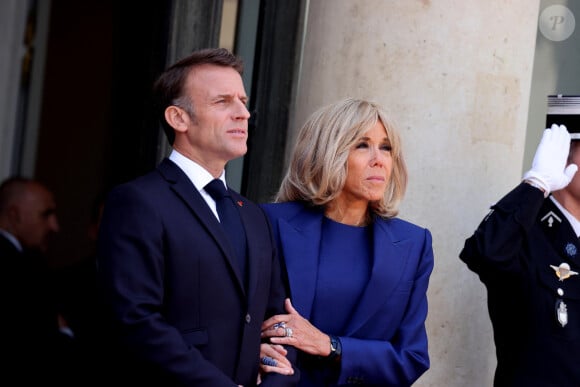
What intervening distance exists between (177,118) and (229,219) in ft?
1.07

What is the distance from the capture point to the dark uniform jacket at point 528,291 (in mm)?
4043

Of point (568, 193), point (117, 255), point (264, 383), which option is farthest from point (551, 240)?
point (117, 255)

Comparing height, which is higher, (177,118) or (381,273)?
(177,118)

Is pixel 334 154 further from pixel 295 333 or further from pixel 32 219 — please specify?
pixel 32 219

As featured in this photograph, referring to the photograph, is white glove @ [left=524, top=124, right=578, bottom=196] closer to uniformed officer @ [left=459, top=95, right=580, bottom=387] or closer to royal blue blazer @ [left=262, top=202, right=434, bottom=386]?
uniformed officer @ [left=459, top=95, right=580, bottom=387]

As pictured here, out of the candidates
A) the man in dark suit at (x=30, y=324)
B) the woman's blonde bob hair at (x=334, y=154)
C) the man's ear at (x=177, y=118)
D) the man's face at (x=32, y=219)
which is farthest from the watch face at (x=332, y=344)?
the man's face at (x=32, y=219)

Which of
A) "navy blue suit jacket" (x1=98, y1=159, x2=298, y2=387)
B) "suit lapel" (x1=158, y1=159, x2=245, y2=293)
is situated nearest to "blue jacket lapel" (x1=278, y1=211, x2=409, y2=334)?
"navy blue suit jacket" (x1=98, y1=159, x2=298, y2=387)

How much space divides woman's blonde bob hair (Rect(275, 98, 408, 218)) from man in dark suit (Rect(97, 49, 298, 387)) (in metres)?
0.37

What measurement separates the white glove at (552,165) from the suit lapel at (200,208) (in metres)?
1.31

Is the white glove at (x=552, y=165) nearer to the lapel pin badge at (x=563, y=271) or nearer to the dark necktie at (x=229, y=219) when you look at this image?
the lapel pin badge at (x=563, y=271)

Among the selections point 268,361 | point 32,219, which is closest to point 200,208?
point 268,361

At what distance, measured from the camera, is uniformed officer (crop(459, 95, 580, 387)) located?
4.04 meters

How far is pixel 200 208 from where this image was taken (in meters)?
3.35

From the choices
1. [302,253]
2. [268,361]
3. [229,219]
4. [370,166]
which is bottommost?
[268,361]
